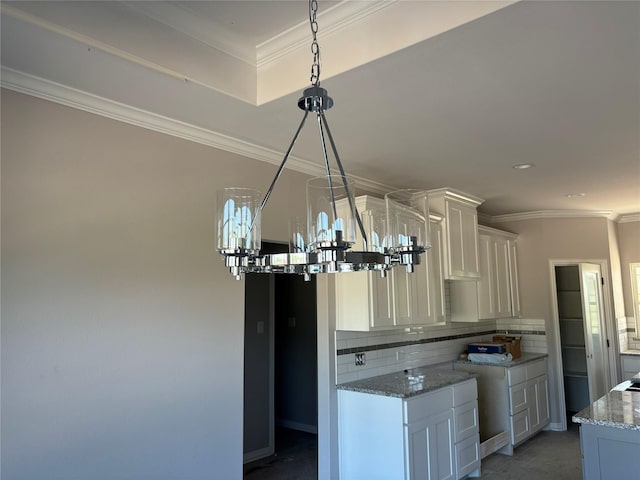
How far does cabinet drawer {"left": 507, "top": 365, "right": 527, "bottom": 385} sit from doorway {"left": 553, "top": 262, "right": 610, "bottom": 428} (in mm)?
1007

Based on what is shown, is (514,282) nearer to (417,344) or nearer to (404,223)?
(417,344)

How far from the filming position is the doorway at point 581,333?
5492mm

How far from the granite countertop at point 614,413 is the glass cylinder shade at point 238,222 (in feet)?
7.33

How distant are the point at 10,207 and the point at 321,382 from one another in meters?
2.41

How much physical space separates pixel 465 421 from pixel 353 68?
310 cm

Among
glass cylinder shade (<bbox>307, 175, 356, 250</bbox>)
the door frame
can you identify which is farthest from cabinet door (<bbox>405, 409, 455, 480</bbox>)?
the door frame

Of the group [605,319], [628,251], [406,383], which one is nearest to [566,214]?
[628,251]

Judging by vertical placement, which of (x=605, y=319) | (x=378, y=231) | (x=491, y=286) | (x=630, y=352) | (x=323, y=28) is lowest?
(x=630, y=352)

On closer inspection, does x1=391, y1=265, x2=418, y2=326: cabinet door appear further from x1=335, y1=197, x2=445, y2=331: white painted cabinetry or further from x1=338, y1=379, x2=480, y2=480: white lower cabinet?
x1=338, y1=379, x2=480, y2=480: white lower cabinet

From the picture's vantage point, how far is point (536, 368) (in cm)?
525

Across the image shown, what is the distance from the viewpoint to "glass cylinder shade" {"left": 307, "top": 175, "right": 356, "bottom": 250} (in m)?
1.47

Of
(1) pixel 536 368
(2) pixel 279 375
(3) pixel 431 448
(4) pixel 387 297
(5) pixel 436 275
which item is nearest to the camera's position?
(3) pixel 431 448

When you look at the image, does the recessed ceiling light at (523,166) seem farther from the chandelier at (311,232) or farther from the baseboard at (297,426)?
the baseboard at (297,426)

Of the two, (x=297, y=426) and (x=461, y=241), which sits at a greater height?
(x=461, y=241)
